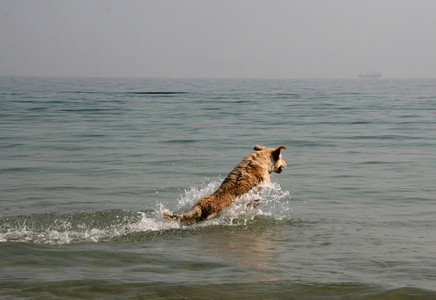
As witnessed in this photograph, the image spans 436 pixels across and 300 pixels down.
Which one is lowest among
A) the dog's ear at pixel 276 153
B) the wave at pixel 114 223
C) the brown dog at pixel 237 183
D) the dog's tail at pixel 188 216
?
the wave at pixel 114 223

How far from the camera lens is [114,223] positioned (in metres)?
8.98

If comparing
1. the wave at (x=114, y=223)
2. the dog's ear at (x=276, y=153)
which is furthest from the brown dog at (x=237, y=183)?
the wave at (x=114, y=223)

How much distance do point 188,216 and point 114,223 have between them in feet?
4.51

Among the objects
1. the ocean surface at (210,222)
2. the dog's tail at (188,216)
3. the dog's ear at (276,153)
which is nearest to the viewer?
the ocean surface at (210,222)

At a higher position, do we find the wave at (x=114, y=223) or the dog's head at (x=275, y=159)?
the dog's head at (x=275, y=159)

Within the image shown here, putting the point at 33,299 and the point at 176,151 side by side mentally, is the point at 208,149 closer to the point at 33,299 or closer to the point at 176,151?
the point at 176,151

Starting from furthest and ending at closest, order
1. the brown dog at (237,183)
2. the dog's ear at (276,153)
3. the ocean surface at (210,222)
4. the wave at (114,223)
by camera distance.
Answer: the dog's ear at (276,153) < the brown dog at (237,183) < the wave at (114,223) < the ocean surface at (210,222)

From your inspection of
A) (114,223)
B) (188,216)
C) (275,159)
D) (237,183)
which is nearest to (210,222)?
(188,216)

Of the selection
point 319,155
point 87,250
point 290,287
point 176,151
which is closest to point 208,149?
point 176,151

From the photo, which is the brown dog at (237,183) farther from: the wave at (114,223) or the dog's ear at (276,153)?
the wave at (114,223)

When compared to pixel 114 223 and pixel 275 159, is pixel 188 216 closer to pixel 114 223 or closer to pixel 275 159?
pixel 114 223

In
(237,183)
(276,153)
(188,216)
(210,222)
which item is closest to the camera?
(188,216)

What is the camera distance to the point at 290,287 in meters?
5.94

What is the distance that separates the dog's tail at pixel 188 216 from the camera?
8.31 metres
